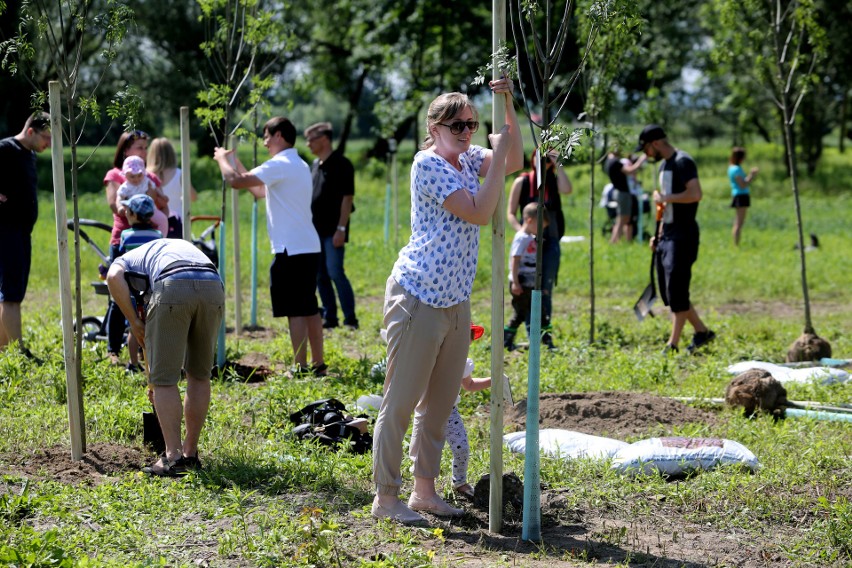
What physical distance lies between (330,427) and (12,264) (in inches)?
142

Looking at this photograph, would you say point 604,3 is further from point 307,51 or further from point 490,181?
point 307,51

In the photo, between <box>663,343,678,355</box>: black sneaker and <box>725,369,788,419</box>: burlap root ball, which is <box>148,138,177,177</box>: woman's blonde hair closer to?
<box>663,343,678,355</box>: black sneaker

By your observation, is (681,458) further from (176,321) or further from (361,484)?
(176,321)

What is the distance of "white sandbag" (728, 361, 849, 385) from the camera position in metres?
8.27

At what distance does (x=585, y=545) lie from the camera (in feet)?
15.8

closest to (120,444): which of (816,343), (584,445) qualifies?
(584,445)

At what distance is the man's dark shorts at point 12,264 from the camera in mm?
8398

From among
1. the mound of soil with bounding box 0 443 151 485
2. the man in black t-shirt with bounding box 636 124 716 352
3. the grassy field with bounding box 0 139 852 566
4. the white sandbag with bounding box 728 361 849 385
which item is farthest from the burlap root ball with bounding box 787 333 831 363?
the mound of soil with bounding box 0 443 151 485

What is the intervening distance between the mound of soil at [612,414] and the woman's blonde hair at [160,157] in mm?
3949

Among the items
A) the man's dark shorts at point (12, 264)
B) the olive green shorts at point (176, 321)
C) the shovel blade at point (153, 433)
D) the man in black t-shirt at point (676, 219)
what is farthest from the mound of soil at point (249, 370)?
the man in black t-shirt at point (676, 219)

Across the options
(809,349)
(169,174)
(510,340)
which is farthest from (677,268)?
(169,174)

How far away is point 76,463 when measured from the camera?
19.3ft

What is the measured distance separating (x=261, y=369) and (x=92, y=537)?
367 cm

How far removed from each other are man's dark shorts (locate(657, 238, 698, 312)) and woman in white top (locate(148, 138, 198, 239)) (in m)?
4.31
